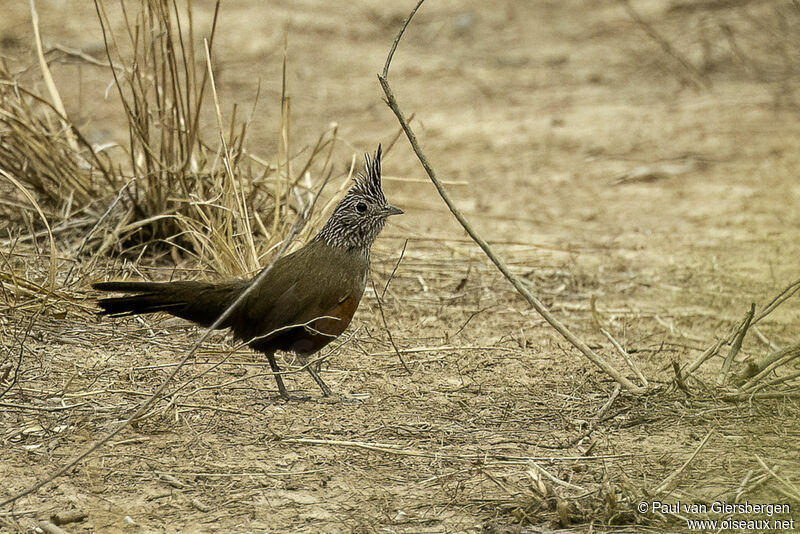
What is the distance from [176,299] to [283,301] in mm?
391

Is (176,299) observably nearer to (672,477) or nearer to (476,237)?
(476,237)

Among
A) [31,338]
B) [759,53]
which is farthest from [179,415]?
[759,53]

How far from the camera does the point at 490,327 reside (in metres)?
4.69

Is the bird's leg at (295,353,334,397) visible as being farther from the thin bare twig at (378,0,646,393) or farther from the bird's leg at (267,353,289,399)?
the thin bare twig at (378,0,646,393)

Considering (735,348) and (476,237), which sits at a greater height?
(476,237)

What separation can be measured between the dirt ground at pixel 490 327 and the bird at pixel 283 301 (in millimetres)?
225

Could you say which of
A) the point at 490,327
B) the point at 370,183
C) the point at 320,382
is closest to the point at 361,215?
the point at 370,183

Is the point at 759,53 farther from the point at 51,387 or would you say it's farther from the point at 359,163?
the point at 51,387

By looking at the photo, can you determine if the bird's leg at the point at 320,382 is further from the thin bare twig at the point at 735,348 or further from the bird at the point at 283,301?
the thin bare twig at the point at 735,348

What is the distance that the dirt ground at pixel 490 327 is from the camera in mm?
2939

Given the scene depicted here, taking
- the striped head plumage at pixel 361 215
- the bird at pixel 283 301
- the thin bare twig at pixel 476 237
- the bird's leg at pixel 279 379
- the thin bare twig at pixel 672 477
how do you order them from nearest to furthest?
the thin bare twig at pixel 672 477, the thin bare twig at pixel 476 237, the bird at pixel 283 301, the bird's leg at pixel 279 379, the striped head plumage at pixel 361 215

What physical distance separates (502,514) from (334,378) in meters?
1.26

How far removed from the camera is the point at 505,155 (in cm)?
805

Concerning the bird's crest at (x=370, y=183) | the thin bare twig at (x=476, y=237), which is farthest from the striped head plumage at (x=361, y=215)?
the thin bare twig at (x=476, y=237)
